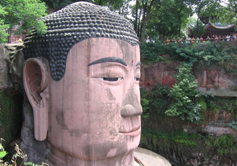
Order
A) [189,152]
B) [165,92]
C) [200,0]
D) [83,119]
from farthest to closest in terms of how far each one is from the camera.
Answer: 1. [200,0]
2. [165,92]
3. [189,152]
4. [83,119]

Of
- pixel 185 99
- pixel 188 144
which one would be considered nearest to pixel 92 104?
pixel 185 99

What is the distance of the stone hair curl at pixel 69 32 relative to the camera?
4.30 metres

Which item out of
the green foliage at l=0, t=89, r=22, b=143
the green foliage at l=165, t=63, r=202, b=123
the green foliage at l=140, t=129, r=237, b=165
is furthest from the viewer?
the green foliage at l=165, t=63, r=202, b=123

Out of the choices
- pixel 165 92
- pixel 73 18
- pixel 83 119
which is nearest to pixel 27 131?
pixel 83 119

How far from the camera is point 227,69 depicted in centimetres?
1267

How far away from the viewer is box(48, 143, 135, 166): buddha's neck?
4.27 meters

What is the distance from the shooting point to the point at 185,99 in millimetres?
11961

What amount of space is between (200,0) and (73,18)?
564 inches

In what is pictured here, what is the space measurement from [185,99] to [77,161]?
29.3ft

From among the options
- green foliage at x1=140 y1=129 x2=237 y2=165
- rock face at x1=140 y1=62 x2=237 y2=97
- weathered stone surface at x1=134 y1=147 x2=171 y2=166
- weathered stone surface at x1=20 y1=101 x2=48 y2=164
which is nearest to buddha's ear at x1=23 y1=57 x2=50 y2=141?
weathered stone surface at x1=20 y1=101 x2=48 y2=164

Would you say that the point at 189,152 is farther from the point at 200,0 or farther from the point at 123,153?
the point at 200,0

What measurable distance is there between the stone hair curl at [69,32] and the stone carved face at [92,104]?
0.48 ft

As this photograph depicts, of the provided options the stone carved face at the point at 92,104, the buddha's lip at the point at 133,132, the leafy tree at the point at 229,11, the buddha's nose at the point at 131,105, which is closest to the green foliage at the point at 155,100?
the leafy tree at the point at 229,11

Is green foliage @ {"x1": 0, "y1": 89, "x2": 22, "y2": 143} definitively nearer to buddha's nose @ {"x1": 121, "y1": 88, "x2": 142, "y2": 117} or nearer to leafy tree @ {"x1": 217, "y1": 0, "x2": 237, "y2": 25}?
buddha's nose @ {"x1": 121, "y1": 88, "x2": 142, "y2": 117}
